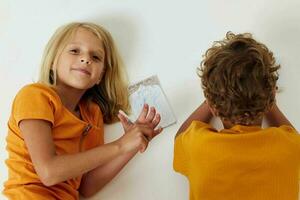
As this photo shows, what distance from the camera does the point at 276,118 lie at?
1062 mm

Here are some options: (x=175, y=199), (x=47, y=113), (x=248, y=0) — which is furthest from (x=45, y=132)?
(x=248, y=0)

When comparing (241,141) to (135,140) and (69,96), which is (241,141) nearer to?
(135,140)

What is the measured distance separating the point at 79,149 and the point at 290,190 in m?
→ 0.56

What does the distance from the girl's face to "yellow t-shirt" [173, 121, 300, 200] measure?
0.39 m

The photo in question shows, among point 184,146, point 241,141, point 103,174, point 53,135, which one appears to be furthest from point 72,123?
point 241,141

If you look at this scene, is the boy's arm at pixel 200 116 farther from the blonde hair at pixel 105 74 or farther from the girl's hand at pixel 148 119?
the blonde hair at pixel 105 74

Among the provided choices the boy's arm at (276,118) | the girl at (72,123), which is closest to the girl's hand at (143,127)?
the girl at (72,123)

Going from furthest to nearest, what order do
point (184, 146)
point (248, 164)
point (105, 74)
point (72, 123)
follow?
point (105, 74) < point (72, 123) < point (184, 146) < point (248, 164)

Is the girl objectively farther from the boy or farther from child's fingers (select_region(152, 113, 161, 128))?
the boy

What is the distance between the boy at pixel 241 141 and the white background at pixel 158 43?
19cm

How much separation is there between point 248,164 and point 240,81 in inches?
7.2

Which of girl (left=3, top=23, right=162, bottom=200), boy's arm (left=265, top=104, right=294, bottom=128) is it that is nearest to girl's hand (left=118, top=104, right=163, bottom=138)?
girl (left=3, top=23, right=162, bottom=200)

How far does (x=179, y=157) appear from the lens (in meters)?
1.01

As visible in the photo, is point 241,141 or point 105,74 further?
point 105,74
